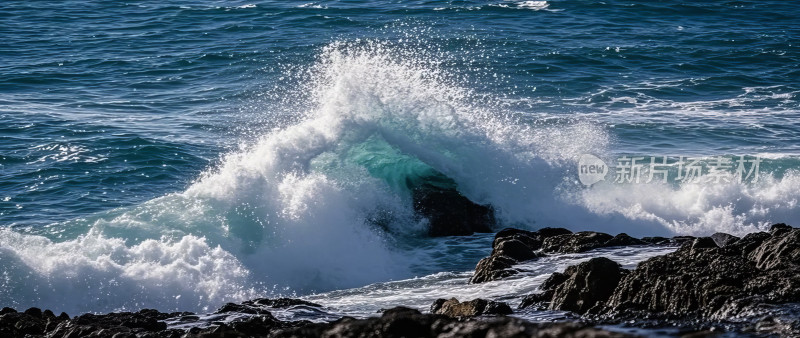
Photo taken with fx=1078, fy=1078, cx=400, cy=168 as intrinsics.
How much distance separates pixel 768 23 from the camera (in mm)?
27188

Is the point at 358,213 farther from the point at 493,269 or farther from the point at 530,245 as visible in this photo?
the point at 493,269

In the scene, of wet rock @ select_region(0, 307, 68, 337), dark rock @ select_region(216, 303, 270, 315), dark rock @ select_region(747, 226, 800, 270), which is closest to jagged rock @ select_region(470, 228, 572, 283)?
dark rock @ select_region(216, 303, 270, 315)

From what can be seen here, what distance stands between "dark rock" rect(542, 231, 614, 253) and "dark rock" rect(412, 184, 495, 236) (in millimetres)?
2035

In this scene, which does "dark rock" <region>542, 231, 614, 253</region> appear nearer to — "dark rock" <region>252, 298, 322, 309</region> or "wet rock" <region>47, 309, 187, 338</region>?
"dark rock" <region>252, 298, 322, 309</region>

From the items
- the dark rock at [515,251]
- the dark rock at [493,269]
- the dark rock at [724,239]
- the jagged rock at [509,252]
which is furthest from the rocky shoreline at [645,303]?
the dark rock at [515,251]

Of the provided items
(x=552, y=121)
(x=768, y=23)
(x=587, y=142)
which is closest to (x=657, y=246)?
(x=587, y=142)

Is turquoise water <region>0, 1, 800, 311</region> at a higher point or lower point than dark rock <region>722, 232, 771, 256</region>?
lower

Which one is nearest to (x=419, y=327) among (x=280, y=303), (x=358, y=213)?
(x=280, y=303)

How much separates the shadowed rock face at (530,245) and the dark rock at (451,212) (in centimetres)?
128

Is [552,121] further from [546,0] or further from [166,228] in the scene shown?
[546,0]

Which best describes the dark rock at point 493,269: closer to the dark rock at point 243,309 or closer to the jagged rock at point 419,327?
the dark rock at point 243,309

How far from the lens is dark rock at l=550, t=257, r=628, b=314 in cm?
814

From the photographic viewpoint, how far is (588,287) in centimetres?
820

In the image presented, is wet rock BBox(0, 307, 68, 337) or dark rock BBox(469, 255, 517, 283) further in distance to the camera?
dark rock BBox(469, 255, 517, 283)
